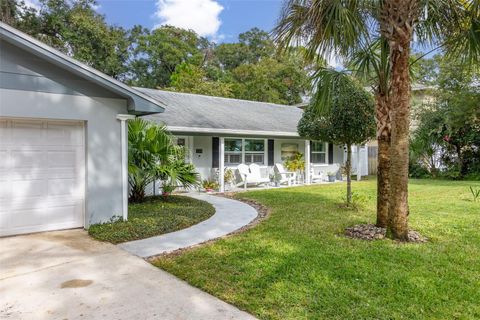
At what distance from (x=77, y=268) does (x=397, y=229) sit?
516 cm

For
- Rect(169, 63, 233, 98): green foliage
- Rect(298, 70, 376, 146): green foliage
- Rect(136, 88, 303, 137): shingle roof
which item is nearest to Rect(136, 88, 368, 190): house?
Rect(136, 88, 303, 137): shingle roof

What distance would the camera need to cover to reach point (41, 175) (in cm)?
662

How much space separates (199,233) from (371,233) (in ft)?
10.7

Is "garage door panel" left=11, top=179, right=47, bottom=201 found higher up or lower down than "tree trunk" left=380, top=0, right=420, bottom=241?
lower down

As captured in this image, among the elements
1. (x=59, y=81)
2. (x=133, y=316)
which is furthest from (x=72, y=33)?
(x=133, y=316)

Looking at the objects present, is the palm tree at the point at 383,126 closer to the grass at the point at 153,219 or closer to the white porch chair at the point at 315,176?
the grass at the point at 153,219

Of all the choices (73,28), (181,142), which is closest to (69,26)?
(73,28)

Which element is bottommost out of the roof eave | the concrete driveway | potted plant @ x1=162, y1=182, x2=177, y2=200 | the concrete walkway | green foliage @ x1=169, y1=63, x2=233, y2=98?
the concrete driveway

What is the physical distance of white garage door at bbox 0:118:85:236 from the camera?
6305 mm

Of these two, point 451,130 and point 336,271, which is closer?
point 336,271

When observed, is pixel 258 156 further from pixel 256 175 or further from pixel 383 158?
pixel 383 158

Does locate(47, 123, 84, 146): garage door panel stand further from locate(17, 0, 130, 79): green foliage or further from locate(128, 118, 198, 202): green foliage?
locate(17, 0, 130, 79): green foliage

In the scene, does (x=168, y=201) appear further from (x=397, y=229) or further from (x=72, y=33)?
(x=72, y=33)

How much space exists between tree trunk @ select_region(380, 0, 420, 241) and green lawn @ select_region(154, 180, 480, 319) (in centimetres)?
58
